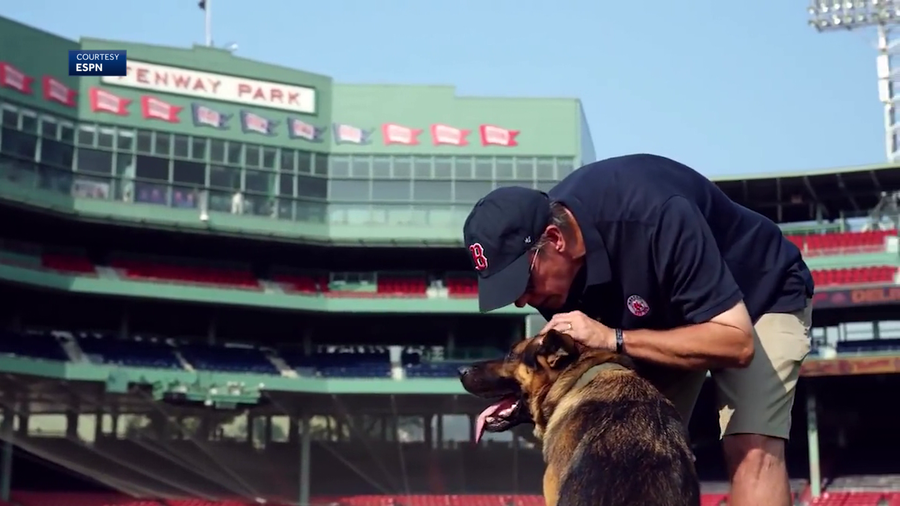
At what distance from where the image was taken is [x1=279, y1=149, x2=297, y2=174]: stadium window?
121 feet

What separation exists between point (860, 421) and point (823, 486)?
4.34m

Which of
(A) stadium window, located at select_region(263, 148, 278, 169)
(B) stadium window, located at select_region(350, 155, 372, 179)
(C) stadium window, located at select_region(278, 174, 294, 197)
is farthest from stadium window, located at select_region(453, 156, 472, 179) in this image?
(A) stadium window, located at select_region(263, 148, 278, 169)

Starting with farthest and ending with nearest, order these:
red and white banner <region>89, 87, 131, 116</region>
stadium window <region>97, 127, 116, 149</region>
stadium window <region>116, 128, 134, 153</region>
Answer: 1. stadium window <region>116, 128, 134, 153</region>
2. red and white banner <region>89, 87, 131, 116</region>
3. stadium window <region>97, 127, 116, 149</region>

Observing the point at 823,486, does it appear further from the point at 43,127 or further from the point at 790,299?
the point at 790,299

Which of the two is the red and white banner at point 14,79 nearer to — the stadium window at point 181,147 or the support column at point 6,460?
the stadium window at point 181,147

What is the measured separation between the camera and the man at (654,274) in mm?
3393

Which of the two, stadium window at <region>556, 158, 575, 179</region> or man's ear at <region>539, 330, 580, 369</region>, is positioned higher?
stadium window at <region>556, 158, 575, 179</region>

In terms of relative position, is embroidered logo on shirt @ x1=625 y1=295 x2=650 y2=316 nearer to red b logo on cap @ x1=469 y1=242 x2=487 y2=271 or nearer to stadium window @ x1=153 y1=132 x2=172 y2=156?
red b logo on cap @ x1=469 y1=242 x2=487 y2=271

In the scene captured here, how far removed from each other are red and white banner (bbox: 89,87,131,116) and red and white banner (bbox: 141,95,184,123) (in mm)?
560

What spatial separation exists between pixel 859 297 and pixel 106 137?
24.2 m

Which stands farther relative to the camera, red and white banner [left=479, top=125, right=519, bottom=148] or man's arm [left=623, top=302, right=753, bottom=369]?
red and white banner [left=479, top=125, right=519, bottom=148]

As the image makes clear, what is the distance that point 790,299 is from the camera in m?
3.95

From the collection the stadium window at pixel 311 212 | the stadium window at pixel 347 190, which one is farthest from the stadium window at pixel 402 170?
the stadium window at pixel 311 212

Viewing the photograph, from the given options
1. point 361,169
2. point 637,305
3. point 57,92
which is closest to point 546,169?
point 361,169
